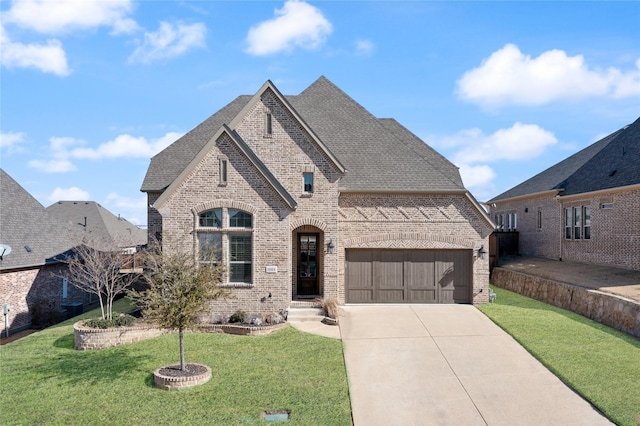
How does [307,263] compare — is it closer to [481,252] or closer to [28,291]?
[481,252]

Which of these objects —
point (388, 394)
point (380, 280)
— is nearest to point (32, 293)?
point (380, 280)

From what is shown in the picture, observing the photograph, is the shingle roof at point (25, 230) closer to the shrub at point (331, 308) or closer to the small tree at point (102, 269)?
the small tree at point (102, 269)

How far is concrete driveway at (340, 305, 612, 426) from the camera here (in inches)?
341

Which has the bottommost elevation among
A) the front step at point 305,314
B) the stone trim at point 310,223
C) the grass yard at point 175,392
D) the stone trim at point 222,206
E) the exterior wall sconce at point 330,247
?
the grass yard at point 175,392

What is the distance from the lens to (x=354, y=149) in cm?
1981

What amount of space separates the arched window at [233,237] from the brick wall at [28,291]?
9.04m

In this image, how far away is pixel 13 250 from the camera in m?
18.6

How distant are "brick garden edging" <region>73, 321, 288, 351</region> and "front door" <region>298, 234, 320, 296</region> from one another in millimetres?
4119

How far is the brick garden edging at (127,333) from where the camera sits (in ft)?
42.8

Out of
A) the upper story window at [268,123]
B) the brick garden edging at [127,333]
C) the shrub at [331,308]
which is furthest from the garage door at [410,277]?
the upper story window at [268,123]

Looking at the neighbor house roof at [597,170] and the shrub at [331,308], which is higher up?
the neighbor house roof at [597,170]

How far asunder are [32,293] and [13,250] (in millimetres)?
2068

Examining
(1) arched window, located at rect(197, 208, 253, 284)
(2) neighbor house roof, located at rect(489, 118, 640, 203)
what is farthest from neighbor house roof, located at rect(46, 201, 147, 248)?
(2) neighbor house roof, located at rect(489, 118, 640, 203)

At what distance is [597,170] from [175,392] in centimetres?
2361
